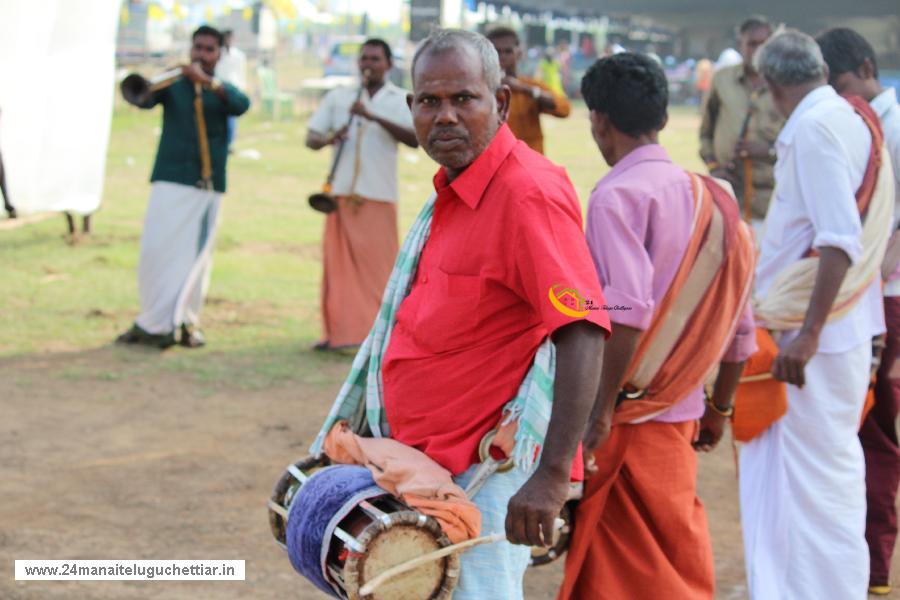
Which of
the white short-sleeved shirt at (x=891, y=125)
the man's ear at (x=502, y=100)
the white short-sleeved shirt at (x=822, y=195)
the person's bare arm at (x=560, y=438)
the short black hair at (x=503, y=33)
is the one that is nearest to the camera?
the person's bare arm at (x=560, y=438)

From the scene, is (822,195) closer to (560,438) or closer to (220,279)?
→ (560,438)

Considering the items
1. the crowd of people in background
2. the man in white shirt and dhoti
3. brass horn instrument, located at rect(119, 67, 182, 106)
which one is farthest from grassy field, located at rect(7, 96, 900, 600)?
brass horn instrument, located at rect(119, 67, 182, 106)

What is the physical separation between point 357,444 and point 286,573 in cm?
202

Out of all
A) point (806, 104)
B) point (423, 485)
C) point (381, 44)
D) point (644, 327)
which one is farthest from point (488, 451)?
point (381, 44)

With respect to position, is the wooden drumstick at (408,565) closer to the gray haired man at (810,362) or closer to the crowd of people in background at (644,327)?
the crowd of people in background at (644,327)

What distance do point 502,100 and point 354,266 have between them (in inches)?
224

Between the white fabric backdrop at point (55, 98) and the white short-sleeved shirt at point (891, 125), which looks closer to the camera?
the white short-sleeved shirt at point (891, 125)

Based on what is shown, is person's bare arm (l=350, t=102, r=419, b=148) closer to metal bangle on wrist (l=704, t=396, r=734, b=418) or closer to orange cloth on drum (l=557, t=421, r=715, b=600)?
metal bangle on wrist (l=704, t=396, r=734, b=418)

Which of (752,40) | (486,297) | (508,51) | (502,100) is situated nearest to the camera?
(486,297)

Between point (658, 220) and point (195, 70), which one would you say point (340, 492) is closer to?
point (658, 220)

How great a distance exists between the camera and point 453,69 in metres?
2.85

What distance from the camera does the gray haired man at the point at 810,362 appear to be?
13.7 feet

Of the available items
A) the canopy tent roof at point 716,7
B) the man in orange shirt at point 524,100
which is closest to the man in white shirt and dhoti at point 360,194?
the man in orange shirt at point 524,100

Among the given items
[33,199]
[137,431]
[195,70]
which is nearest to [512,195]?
[137,431]
